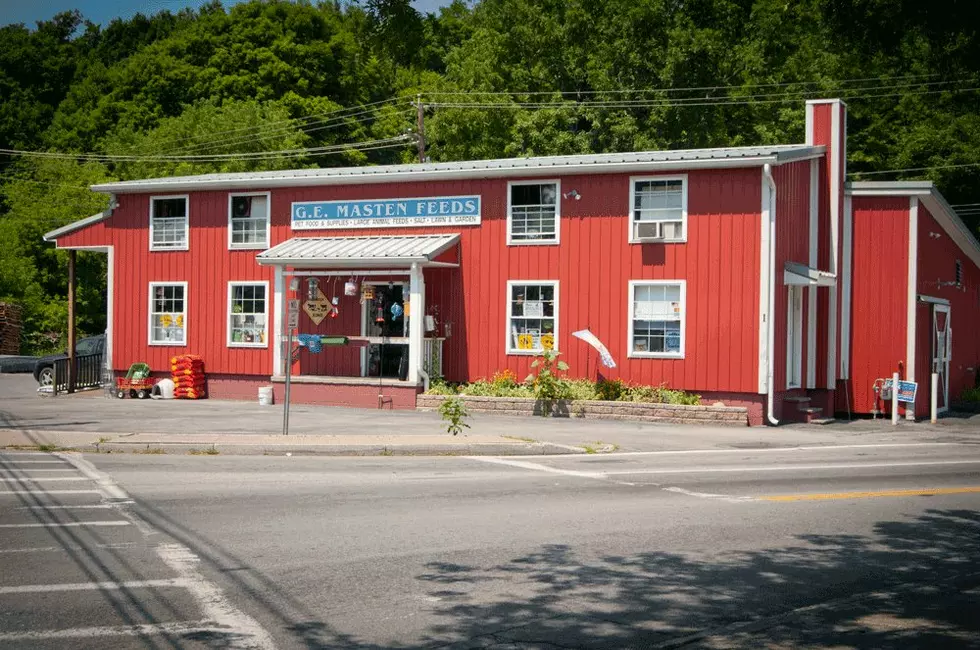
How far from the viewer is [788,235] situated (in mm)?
24781

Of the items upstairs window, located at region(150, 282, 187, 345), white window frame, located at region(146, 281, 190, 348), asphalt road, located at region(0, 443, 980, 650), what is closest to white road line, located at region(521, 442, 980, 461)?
asphalt road, located at region(0, 443, 980, 650)

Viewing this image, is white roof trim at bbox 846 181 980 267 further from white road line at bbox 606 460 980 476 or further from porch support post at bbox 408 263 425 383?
porch support post at bbox 408 263 425 383

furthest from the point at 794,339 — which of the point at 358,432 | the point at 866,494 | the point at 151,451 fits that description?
the point at 151,451

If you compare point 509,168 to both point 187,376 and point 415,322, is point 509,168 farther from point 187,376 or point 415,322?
point 187,376

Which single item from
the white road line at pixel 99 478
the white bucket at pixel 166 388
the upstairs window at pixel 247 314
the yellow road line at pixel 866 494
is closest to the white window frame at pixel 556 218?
the upstairs window at pixel 247 314

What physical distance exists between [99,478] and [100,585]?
6021 mm

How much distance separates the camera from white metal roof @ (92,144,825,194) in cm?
2380

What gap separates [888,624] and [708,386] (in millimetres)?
16450

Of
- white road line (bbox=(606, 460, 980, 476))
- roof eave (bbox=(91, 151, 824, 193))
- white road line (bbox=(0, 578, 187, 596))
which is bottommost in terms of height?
white road line (bbox=(0, 578, 187, 596))

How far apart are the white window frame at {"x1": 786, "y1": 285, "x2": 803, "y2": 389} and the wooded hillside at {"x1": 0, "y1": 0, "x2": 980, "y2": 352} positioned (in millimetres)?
Answer: 9103

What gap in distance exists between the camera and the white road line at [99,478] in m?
12.2

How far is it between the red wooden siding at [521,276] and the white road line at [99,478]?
478 inches

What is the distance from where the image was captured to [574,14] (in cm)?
4416

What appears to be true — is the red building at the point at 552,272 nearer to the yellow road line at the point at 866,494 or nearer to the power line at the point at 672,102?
the yellow road line at the point at 866,494
